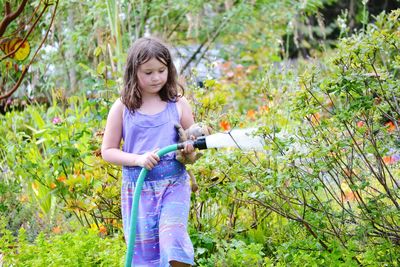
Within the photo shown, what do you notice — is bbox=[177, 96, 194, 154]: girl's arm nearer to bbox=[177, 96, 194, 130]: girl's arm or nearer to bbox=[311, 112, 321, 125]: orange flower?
bbox=[177, 96, 194, 130]: girl's arm

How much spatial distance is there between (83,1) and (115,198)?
3.55 metres

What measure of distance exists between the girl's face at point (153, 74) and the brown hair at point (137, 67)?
0.02 m

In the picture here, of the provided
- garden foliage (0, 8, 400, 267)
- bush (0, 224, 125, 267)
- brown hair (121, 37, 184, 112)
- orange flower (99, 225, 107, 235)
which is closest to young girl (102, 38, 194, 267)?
brown hair (121, 37, 184, 112)

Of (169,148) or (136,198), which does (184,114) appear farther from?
(136,198)

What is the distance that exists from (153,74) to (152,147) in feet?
1.03

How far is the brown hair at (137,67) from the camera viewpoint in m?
3.20

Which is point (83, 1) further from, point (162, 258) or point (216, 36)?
point (162, 258)

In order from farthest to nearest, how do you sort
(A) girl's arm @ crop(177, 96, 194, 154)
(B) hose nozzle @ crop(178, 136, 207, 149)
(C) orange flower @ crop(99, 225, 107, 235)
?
(C) orange flower @ crop(99, 225, 107, 235) < (A) girl's arm @ crop(177, 96, 194, 154) < (B) hose nozzle @ crop(178, 136, 207, 149)

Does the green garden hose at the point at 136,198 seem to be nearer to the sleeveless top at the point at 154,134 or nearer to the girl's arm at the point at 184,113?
the sleeveless top at the point at 154,134

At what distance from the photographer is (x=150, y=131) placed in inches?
128

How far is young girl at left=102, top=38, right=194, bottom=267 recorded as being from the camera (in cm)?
317

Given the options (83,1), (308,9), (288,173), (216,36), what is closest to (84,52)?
(83,1)

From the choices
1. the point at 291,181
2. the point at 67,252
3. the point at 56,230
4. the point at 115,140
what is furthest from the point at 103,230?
the point at 291,181

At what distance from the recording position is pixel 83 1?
7.23 m
